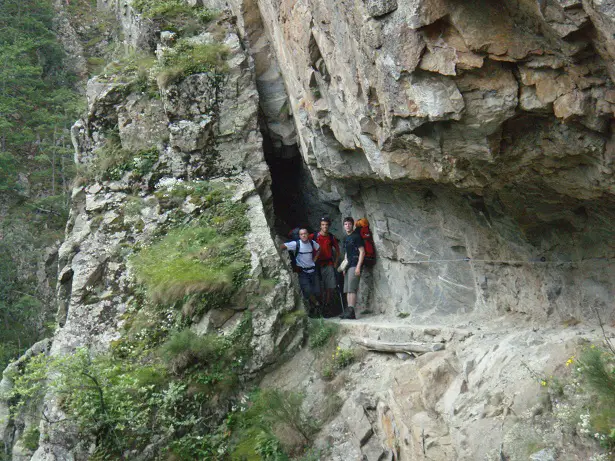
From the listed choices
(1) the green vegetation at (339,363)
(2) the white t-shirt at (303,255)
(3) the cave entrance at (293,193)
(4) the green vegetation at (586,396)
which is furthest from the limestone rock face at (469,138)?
(3) the cave entrance at (293,193)

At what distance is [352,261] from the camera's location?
11531mm

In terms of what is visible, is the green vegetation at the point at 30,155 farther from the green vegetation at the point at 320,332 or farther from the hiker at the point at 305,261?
the green vegetation at the point at 320,332

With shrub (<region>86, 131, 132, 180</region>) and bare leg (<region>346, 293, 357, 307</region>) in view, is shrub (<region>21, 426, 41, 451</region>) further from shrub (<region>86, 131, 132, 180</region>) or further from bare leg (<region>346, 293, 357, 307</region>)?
bare leg (<region>346, 293, 357, 307</region>)

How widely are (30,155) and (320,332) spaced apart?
24438mm

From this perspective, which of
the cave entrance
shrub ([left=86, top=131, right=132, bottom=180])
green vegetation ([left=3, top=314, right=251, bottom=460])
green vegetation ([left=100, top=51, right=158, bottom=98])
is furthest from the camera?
the cave entrance

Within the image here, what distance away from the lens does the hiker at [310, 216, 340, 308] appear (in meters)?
12.2

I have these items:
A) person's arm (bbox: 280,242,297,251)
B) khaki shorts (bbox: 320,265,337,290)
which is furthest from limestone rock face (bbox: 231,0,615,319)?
person's arm (bbox: 280,242,297,251)

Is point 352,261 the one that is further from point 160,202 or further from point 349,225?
point 160,202

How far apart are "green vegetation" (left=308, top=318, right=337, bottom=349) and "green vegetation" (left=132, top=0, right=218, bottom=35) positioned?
7.51 metres

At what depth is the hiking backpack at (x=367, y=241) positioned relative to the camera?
38.6 feet

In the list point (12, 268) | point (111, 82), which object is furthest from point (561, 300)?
point (12, 268)

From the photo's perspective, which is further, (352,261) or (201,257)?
(352,261)

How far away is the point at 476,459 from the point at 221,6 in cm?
1220

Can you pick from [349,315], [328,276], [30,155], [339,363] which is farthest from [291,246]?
[30,155]
